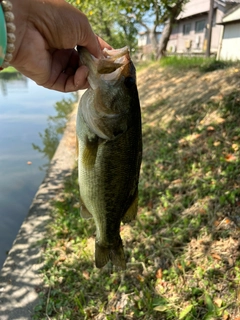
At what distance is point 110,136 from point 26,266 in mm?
3027

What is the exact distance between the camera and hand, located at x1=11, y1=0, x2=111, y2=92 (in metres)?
1.68

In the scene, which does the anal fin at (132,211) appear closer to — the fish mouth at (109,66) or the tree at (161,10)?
the fish mouth at (109,66)

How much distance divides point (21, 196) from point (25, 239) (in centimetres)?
188

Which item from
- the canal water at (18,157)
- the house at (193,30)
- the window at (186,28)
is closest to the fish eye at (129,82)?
the canal water at (18,157)

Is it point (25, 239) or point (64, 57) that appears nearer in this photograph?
point (64, 57)

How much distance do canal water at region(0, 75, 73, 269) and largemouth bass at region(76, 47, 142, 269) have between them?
11.4ft

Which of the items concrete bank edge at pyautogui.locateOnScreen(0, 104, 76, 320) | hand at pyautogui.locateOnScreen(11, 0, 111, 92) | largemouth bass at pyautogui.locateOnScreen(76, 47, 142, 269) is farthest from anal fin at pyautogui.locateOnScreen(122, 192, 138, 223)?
concrete bank edge at pyautogui.locateOnScreen(0, 104, 76, 320)

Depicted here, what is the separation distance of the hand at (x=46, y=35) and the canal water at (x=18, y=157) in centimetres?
373

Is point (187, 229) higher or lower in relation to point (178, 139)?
lower

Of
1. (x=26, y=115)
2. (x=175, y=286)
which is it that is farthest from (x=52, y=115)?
(x=175, y=286)

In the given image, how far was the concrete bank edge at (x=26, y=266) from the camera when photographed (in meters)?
3.57

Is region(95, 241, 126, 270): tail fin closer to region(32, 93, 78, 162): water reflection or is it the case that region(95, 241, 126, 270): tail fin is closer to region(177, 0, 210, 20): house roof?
region(32, 93, 78, 162): water reflection

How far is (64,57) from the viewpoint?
2.14 meters

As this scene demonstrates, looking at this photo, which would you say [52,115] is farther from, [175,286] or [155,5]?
[175,286]
